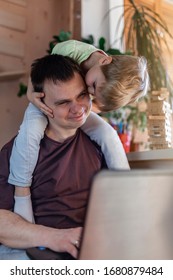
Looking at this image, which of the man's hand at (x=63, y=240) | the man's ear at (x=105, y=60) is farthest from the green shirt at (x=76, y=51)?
the man's hand at (x=63, y=240)

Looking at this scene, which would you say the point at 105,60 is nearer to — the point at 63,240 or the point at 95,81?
the point at 95,81

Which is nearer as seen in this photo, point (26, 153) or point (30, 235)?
point (30, 235)

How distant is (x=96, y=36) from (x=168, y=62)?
53 cm

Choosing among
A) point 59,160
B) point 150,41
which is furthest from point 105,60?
point 150,41

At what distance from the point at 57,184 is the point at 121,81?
0.35 metres

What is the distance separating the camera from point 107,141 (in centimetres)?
105

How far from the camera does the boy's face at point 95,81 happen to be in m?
0.99

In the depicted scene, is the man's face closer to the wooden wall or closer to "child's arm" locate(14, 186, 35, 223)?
"child's arm" locate(14, 186, 35, 223)

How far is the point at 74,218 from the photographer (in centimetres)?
91

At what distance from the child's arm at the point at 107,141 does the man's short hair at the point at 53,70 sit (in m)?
0.17

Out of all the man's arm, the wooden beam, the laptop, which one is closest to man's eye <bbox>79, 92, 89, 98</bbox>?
the man's arm

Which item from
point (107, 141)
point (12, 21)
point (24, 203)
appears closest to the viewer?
point (24, 203)

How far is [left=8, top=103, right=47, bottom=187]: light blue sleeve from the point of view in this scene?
92cm
